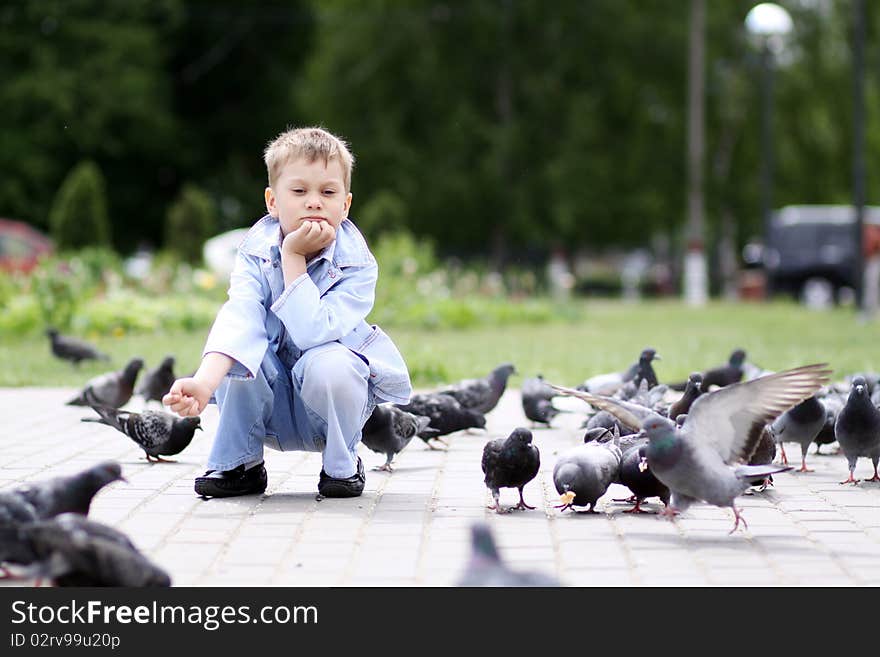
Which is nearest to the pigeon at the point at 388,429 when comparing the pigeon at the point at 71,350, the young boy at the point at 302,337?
the young boy at the point at 302,337

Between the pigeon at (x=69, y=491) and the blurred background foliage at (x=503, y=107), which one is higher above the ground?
the blurred background foliage at (x=503, y=107)

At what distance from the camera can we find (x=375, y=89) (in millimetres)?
32969

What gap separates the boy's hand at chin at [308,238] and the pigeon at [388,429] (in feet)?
3.35

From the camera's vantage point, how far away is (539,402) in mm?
7695

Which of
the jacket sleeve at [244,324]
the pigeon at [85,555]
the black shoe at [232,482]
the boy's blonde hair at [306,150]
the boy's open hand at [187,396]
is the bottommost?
the black shoe at [232,482]

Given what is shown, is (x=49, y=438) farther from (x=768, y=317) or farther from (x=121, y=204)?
(x=121, y=204)

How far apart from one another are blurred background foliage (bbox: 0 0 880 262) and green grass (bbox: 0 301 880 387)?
13191 millimetres

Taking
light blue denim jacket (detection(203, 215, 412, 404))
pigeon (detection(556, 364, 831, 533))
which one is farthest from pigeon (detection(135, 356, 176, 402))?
pigeon (detection(556, 364, 831, 533))

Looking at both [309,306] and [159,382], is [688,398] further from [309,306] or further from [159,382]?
[159,382]

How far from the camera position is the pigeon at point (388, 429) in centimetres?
601

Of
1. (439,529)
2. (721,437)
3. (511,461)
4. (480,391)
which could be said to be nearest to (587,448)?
(511,461)

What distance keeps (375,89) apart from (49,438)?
1049 inches

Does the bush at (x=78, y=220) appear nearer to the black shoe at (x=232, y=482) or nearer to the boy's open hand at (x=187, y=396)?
the black shoe at (x=232, y=482)

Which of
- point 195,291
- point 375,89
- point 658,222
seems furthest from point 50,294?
point 658,222
